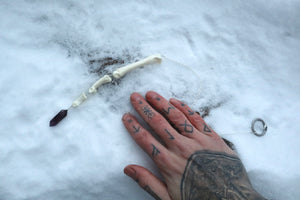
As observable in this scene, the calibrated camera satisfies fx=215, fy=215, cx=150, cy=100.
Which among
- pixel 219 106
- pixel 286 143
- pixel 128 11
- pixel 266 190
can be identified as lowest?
pixel 266 190

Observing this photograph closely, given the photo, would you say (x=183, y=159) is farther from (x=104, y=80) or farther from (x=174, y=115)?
(x=104, y=80)

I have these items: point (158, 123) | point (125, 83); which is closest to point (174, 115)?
point (158, 123)

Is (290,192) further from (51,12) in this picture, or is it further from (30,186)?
(51,12)

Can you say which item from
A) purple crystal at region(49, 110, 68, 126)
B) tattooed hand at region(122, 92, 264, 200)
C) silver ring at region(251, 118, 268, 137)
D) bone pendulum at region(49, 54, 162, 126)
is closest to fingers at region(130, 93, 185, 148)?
tattooed hand at region(122, 92, 264, 200)

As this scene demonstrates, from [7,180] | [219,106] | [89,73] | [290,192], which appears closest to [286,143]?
[290,192]

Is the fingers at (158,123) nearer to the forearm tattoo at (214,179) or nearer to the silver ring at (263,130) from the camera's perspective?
the forearm tattoo at (214,179)

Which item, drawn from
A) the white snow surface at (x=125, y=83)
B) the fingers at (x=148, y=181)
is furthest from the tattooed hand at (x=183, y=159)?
the white snow surface at (x=125, y=83)

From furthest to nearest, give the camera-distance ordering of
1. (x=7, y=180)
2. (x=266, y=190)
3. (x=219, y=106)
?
(x=219, y=106) → (x=266, y=190) → (x=7, y=180)
